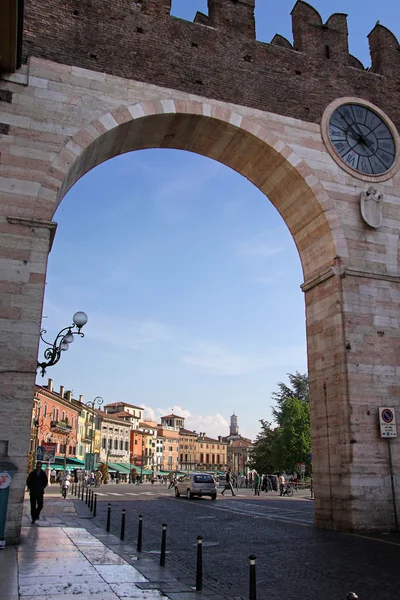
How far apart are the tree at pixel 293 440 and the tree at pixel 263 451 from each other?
8.06 metres

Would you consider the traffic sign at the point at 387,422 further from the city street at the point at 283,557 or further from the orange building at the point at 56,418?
the orange building at the point at 56,418

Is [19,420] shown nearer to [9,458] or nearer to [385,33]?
[9,458]

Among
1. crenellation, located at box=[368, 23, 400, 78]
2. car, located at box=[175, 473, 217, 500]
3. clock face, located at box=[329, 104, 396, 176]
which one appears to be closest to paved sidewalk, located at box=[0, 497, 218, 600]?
clock face, located at box=[329, 104, 396, 176]

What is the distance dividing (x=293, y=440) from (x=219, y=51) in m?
33.0

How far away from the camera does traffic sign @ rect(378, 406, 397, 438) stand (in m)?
11.4

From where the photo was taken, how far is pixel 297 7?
14.9m

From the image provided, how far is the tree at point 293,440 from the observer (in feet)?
134

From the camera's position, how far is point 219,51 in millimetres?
13461

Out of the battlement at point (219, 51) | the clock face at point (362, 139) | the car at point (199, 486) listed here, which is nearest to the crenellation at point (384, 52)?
the battlement at point (219, 51)

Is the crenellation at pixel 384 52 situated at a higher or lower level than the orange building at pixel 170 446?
higher

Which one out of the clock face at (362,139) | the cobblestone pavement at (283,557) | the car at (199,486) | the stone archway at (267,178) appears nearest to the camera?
the cobblestone pavement at (283,557)

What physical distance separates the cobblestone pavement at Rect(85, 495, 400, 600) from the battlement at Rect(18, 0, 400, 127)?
974 centimetres

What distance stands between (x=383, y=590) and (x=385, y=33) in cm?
1484

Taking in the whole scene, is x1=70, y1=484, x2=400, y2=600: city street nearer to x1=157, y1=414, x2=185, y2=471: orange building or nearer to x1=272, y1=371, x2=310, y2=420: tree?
x1=272, y1=371, x2=310, y2=420: tree
